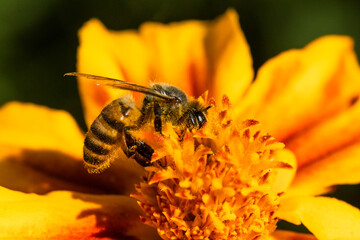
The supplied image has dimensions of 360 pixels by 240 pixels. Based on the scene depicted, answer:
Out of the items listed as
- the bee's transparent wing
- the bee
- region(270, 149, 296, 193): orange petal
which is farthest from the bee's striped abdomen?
region(270, 149, 296, 193): orange petal

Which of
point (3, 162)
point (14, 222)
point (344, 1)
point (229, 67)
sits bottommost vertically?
point (14, 222)

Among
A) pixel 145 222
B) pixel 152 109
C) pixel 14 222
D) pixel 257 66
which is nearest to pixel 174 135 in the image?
pixel 152 109

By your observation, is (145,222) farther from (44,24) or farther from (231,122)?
(44,24)

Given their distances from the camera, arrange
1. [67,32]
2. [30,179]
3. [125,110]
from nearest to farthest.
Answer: [125,110]
[30,179]
[67,32]

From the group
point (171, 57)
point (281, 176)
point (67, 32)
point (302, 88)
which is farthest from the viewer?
Answer: point (67, 32)

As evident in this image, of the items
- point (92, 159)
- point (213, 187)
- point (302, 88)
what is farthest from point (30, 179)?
point (302, 88)

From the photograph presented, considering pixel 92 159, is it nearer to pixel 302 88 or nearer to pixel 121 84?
pixel 121 84

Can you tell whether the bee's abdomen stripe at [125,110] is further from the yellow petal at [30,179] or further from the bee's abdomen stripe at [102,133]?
the yellow petal at [30,179]
